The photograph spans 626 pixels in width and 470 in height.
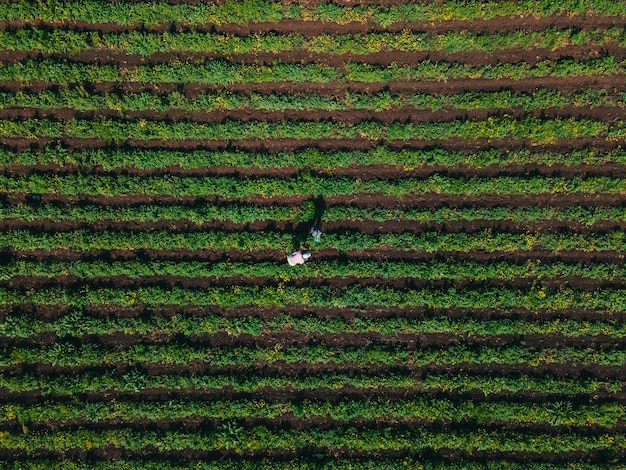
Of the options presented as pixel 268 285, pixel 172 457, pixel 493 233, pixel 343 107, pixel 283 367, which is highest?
pixel 343 107

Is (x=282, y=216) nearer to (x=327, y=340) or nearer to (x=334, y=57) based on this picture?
(x=327, y=340)

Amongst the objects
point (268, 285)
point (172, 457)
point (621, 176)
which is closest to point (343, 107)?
point (268, 285)

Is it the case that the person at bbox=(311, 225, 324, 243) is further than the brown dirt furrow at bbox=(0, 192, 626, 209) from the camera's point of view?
No

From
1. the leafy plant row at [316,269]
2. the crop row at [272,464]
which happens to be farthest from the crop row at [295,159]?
the crop row at [272,464]

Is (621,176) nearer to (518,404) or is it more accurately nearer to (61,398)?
(518,404)

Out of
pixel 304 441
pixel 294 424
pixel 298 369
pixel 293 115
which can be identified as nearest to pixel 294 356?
pixel 298 369

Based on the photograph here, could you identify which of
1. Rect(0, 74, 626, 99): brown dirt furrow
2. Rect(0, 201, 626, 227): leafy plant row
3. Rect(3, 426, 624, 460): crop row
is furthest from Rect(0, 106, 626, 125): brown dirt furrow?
Rect(3, 426, 624, 460): crop row

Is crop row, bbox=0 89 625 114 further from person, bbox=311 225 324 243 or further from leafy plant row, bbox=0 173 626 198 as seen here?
person, bbox=311 225 324 243
